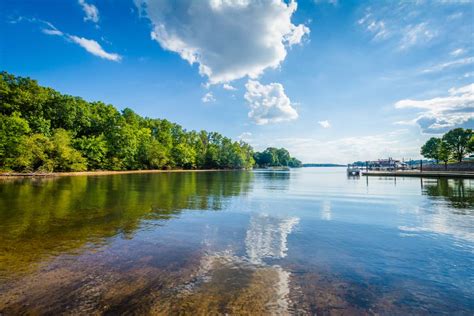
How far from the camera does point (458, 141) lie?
76.6m

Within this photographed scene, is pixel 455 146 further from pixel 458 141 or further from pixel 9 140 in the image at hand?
pixel 9 140

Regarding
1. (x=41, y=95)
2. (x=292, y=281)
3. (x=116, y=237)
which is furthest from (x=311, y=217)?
(x=41, y=95)

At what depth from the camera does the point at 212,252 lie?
727 centimetres

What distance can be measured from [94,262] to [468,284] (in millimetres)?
9216

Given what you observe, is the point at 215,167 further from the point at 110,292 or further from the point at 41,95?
the point at 110,292

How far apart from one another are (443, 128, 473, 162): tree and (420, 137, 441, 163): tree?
24.7ft

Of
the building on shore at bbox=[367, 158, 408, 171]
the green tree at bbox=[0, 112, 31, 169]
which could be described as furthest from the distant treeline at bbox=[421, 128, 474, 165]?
the green tree at bbox=[0, 112, 31, 169]

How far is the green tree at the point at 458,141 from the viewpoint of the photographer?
75.0m

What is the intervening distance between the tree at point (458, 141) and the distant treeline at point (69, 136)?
3766 inches

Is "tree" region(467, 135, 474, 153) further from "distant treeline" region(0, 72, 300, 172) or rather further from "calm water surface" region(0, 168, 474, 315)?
"distant treeline" region(0, 72, 300, 172)

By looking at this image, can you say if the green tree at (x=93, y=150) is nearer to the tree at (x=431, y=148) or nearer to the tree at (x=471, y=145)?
the tree at (x=471, y=145)

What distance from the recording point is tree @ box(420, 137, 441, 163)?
87.0 metres

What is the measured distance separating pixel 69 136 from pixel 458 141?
11459 centimetres

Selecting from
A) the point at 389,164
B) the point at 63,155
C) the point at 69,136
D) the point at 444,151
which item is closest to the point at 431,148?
the point at 444,151
